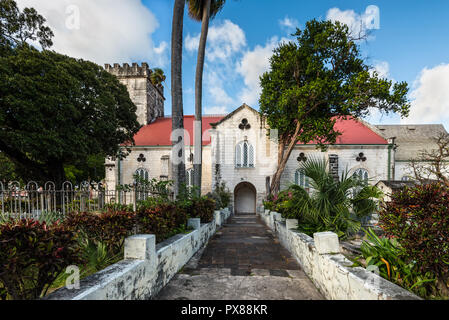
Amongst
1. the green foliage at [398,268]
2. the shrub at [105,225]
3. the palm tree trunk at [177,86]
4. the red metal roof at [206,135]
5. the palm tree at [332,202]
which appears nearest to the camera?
the green foliage at [398,268]

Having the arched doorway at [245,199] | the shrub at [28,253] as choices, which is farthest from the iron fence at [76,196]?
the arched doorway at [245,199]

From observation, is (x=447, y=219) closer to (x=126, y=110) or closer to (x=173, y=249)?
(x=173, y=249)

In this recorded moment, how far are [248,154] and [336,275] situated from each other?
1643 centimetres

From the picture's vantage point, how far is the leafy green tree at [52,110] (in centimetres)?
1016

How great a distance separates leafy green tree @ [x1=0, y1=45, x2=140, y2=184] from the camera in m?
10.2

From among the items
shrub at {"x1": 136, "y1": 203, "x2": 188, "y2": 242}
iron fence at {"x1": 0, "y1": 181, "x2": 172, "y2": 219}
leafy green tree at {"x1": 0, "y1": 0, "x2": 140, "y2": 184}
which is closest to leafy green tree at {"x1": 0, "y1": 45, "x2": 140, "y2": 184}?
leafy green tree at {"x1": 0, "y1": 0, "x2": 140, "y2": 184}

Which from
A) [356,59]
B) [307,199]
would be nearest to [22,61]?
[307,199]

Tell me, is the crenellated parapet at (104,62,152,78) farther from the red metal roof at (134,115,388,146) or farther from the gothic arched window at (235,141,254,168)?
the gothic arched window at (235,141,254,168)

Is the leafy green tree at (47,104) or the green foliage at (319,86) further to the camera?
the green foliage at (319,86)

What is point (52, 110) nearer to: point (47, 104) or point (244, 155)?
point (47, 104)

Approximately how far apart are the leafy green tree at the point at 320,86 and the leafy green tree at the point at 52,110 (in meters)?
11.1

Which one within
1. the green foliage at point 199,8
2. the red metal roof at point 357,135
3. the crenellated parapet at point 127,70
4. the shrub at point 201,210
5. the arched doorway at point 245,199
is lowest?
the arched doorway at point 245,199

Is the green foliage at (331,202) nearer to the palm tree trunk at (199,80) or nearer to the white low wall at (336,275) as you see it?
the white low wall at (336,275)

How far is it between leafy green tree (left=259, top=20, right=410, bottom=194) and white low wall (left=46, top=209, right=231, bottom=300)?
11205 millimetres
